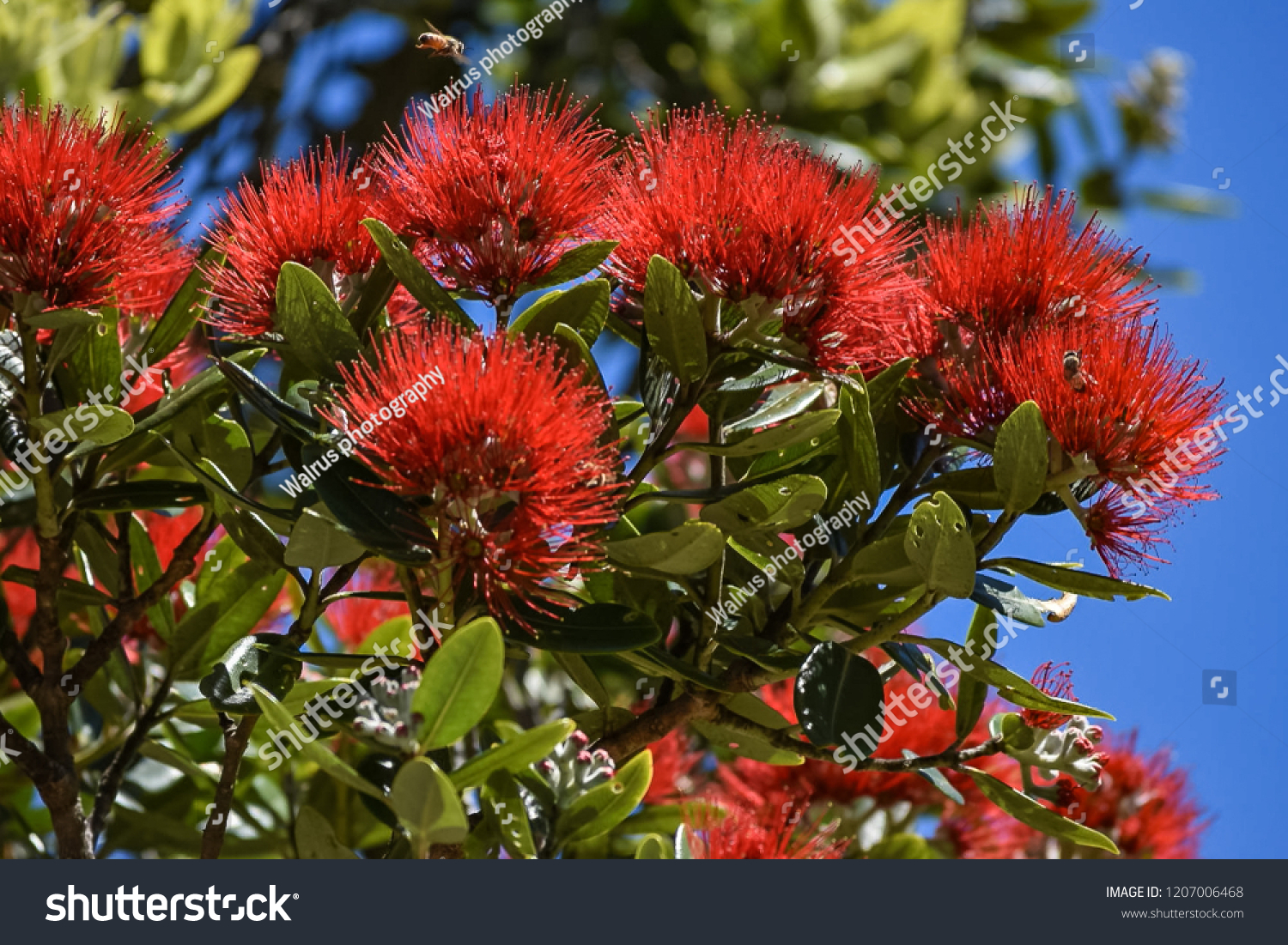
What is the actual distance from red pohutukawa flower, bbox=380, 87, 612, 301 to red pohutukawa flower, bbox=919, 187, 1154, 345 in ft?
1.07

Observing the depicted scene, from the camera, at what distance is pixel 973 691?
53.4 inches

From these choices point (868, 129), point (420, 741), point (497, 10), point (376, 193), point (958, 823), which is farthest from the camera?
point (497, 10)

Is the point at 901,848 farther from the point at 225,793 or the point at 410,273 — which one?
the point at 410,273

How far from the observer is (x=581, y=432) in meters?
1.01

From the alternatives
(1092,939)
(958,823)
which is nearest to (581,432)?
(1092,939)

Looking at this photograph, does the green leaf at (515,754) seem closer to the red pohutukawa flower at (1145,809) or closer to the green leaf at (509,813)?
the green leaf at (509,813)

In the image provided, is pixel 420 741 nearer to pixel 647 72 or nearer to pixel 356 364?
pixel 356 364

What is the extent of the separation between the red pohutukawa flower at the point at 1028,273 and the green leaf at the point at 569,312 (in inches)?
12.1

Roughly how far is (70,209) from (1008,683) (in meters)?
0.88

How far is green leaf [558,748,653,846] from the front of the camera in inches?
46.2

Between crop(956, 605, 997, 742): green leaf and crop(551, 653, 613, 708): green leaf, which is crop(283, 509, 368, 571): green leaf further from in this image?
crop(956, 605, 997, 742): green leaf

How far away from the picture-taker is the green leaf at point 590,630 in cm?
A: 105

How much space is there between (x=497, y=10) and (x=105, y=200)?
264 cm

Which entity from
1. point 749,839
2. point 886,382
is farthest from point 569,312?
point 749,839
